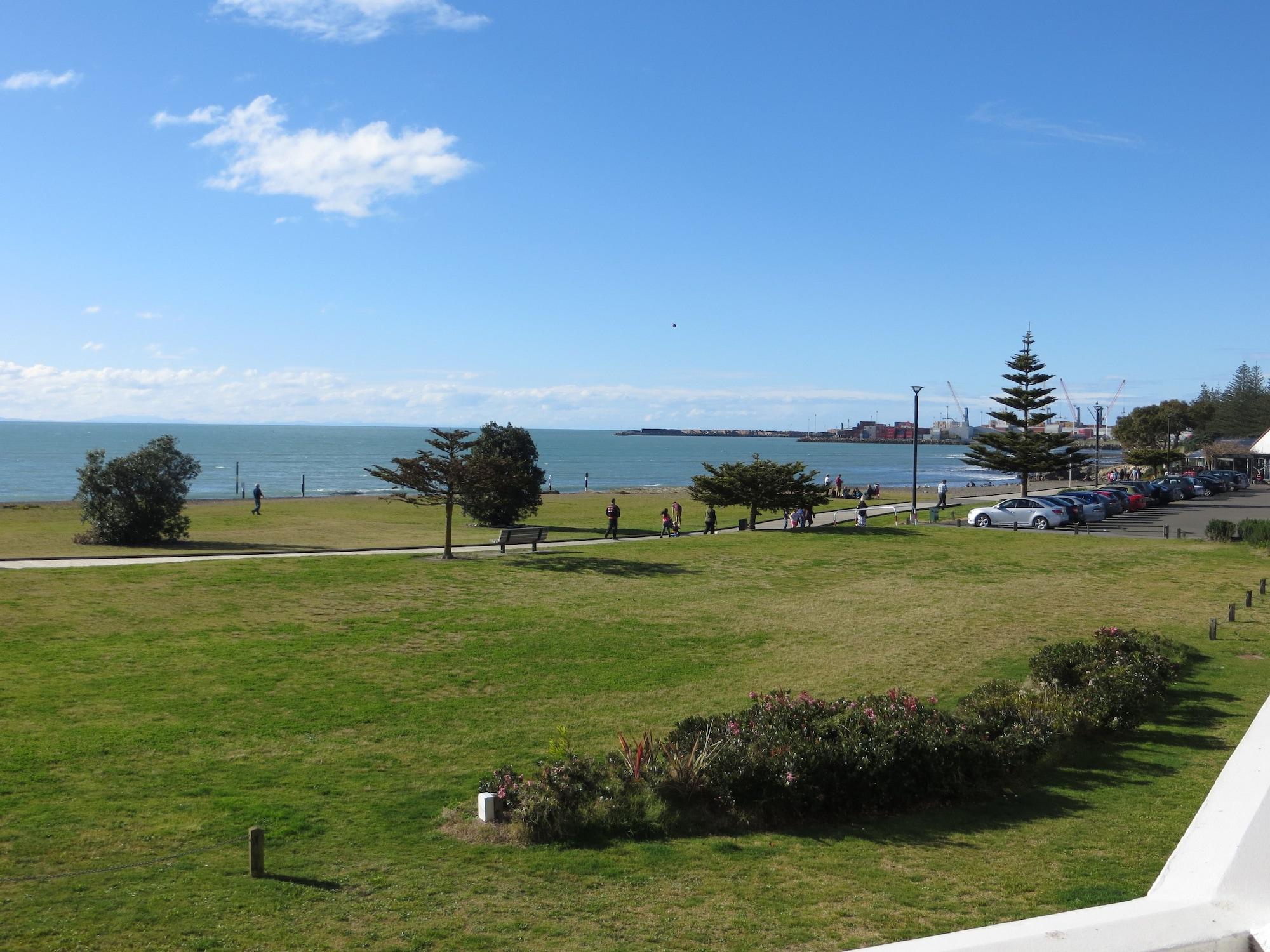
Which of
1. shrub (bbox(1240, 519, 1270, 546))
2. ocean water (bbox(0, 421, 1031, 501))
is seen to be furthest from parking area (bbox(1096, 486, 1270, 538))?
ocean water (bbox(0, 421, 1031, 501))

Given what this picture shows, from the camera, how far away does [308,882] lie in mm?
7832

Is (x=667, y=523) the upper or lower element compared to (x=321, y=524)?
upper

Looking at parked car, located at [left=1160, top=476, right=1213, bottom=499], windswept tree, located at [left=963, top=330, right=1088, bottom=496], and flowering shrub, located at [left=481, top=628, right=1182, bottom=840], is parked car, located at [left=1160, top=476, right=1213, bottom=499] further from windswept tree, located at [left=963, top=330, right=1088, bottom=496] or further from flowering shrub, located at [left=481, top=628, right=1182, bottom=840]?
flowering shrub, located at [left=481, top=628, right=1182, bottom=840]

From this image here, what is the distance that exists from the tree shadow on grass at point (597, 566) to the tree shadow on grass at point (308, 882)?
55.4ft

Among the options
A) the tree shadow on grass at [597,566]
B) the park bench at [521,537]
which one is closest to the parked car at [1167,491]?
the tree shadow on grass at [597,566]

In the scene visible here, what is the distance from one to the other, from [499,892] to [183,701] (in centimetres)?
793

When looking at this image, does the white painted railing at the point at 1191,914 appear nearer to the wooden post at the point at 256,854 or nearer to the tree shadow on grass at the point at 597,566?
the wooden post at the point at 256,854

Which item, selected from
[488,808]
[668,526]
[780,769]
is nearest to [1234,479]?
[668,526]

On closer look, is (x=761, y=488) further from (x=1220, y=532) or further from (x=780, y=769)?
(x=780, y=769)

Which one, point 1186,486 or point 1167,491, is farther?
point 1186,486

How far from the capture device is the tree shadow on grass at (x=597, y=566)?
25.1 meters

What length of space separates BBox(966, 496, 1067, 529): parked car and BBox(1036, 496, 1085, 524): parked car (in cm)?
20

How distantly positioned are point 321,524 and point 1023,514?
2878cm

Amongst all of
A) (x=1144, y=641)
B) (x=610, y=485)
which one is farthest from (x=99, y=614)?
(x=610, y=485)
